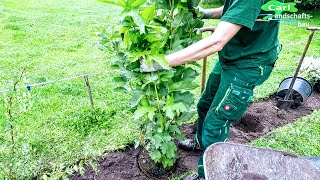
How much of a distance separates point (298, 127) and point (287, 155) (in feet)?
6.80

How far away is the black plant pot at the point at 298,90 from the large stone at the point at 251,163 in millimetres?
2591

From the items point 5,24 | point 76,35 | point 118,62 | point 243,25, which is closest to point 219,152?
point 243,25

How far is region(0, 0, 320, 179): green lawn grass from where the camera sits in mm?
2989

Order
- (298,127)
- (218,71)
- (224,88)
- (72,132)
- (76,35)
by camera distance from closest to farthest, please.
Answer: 1. (224,88)
2. (218,71)
3. (72,132)
4. (298,127)
5. (76,35)

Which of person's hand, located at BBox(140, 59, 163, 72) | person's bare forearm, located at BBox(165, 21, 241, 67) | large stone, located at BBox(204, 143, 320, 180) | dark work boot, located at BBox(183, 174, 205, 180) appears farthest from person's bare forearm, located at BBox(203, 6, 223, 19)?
dark work boot, located at BBox(183, 174, 205, 180)

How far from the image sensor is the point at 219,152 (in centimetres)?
222

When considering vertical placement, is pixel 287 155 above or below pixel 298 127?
above

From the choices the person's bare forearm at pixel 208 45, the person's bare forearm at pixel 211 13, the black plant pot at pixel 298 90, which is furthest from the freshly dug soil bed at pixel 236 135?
the person's bare forearm at pixel 211 13

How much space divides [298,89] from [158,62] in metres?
2.94

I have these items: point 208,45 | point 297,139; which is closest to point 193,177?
point 208,45

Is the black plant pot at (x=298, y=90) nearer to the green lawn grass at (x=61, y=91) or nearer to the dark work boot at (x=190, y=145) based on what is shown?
the green lawn grass at (x=61, y=91)

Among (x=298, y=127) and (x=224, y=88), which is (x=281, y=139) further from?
(x=224, y=88)

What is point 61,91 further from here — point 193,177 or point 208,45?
point 208,45

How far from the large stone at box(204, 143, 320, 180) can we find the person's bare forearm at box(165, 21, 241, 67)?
65 centimetres
